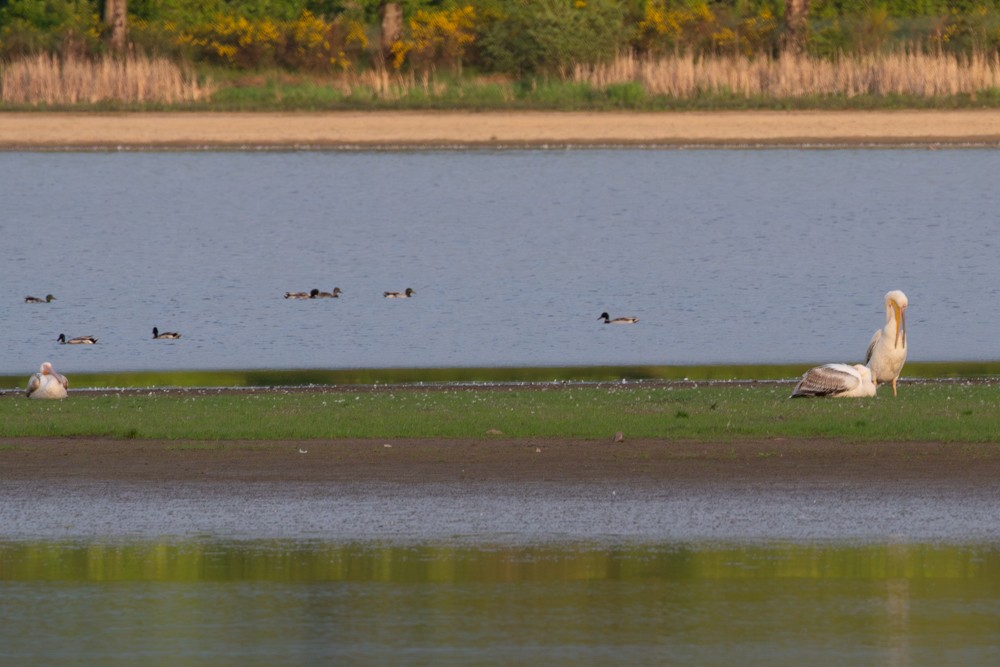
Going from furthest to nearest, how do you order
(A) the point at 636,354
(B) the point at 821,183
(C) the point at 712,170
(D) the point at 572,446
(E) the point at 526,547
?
1. (C) the point at 712,170
2. (B) the point at 821,183
3. (A) the point at 636,354
4. (D) the point at 572,446
5. (E) the point at 526,547

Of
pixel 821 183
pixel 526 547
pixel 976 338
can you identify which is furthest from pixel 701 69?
pixel 526 547

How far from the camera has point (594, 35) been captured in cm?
5050

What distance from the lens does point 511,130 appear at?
4403 centimetres

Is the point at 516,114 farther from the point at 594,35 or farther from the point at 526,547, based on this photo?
the point at 526,547

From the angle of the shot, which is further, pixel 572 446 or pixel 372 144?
pixel 372 144

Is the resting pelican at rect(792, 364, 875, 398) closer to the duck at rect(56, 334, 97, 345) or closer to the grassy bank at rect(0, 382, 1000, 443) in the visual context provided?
the grassy bank at rect(0, 382, 1000, 443)

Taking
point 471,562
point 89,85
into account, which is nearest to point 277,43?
point 89,85

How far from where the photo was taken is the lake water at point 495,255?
21.6m

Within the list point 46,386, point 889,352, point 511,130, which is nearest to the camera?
point 889,352

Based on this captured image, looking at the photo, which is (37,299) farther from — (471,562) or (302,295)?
(471,562)

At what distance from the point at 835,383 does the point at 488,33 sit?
36194 millimetres

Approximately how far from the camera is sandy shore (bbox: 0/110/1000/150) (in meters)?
43.7

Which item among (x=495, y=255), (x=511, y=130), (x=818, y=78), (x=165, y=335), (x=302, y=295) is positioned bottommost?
(x=495, y=255)

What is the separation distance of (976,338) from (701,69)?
25.6 m
